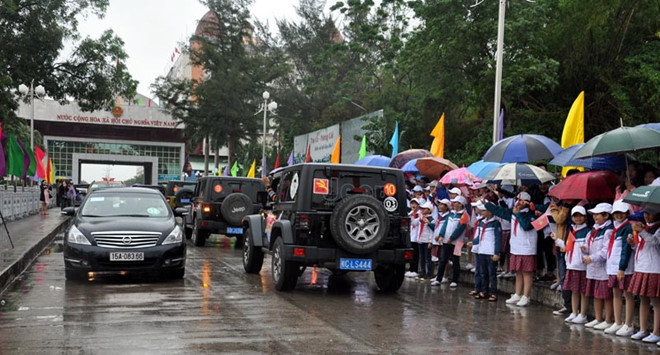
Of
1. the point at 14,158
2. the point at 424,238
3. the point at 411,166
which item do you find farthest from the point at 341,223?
the point at 14,158

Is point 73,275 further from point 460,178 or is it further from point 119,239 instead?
point 460,178

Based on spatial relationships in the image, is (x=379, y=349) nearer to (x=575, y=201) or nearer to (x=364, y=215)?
(x=364, y=215)

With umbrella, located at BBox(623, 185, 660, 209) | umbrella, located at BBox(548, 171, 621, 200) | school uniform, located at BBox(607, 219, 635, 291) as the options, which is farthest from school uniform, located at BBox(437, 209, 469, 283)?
umbrella, located at BBox(623, 185, 660, 209)

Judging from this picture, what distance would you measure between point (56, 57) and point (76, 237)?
75.5 ft

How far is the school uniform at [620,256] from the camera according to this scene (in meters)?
8.40

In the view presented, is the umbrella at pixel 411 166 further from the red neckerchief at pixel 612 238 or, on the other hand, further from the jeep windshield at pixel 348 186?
the red neckerchief at pixel 612 238

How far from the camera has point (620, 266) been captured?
8.38m

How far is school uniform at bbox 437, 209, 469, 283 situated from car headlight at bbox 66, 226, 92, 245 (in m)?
5.86

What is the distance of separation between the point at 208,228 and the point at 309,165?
925cm

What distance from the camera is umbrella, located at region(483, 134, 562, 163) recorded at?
1207cm

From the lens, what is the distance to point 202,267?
14.5 m

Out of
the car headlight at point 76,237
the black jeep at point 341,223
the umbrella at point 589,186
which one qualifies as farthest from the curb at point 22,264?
the umbrella at point 589,186

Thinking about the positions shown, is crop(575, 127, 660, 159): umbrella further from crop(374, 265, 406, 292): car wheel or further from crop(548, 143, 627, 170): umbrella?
crop(374, 265, 406, 292): car wheel

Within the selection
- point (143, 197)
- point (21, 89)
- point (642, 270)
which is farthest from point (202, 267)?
point (21, 89)
